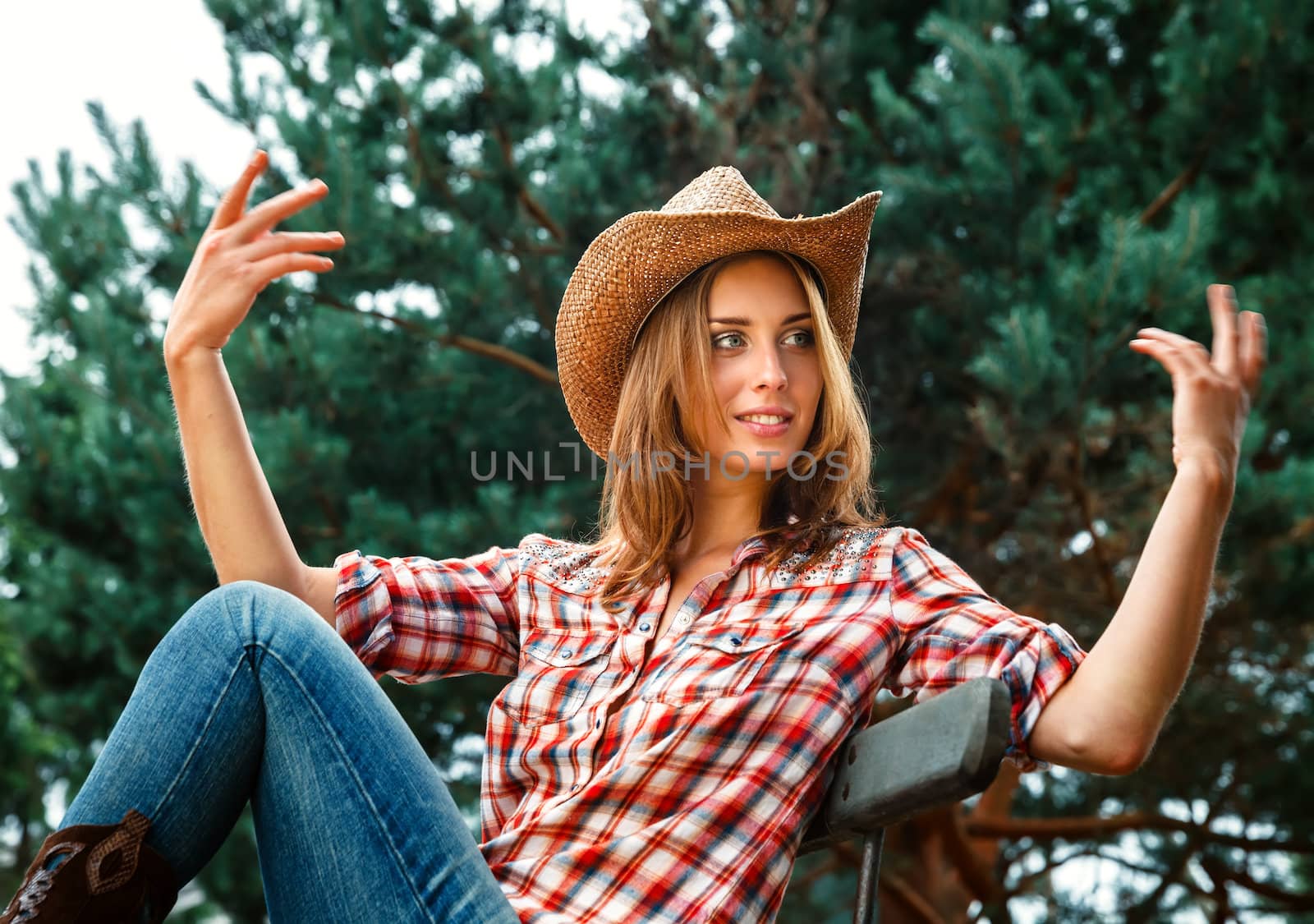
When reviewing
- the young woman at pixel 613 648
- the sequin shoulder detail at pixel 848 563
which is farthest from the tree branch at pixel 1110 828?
the sequin shoulder detail at pixel 848 563

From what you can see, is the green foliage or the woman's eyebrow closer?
the woman's eyebrow

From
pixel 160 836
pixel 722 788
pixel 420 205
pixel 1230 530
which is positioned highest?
pixel 420 205

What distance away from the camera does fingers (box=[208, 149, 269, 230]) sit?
1.60 m

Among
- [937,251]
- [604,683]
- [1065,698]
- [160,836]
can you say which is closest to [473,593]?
[604,683]

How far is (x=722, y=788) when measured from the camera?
1.59 metres

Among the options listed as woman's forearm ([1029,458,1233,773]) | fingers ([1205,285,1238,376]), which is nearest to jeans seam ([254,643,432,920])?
woman's forearm ([1029,458,1233,773])

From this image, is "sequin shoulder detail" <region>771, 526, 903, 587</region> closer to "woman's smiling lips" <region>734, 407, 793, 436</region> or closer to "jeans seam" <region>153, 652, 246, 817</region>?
"woman's smiling lips" <region>734, 407, 793, 436</region>

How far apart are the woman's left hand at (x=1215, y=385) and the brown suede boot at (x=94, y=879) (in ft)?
3.77

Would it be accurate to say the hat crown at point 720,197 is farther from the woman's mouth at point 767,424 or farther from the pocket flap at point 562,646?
the pocket flap at point 562,646

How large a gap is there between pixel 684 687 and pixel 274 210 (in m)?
0.81

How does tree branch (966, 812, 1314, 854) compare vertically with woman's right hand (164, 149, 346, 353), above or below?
below

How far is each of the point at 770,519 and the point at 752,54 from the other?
317cm

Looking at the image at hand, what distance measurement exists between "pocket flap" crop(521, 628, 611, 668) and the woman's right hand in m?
0.62

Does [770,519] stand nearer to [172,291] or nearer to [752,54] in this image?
[752,54]
